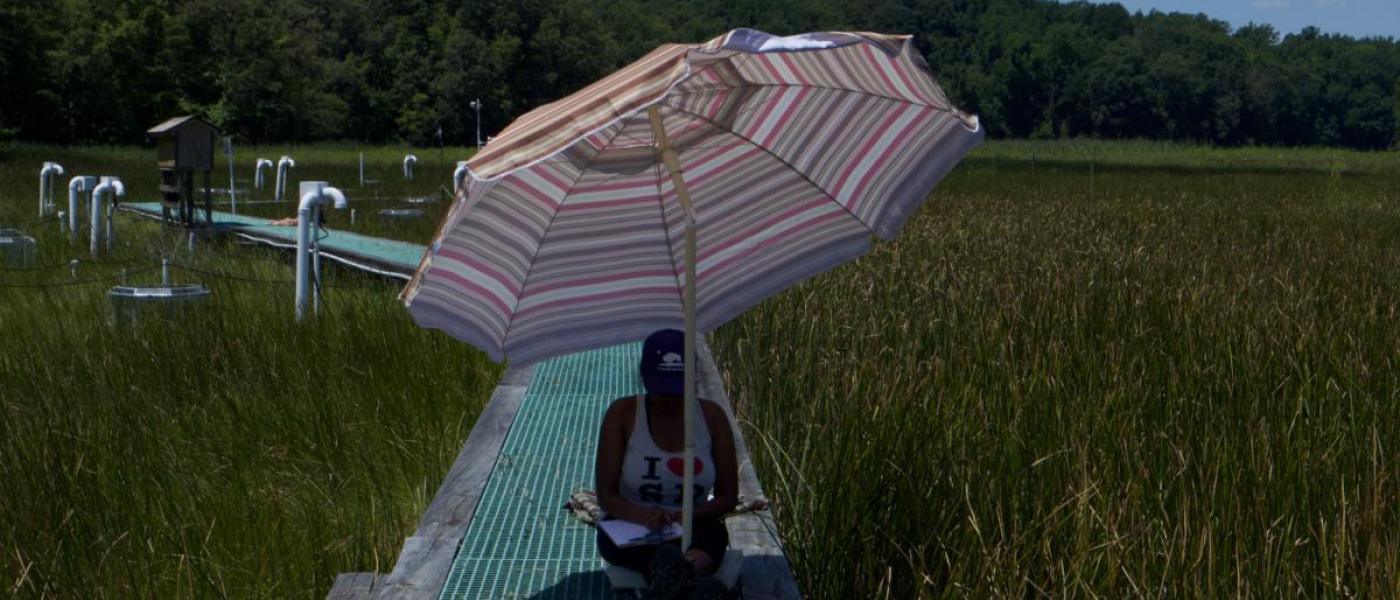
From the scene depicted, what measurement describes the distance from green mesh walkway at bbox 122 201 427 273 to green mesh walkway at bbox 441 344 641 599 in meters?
4.17

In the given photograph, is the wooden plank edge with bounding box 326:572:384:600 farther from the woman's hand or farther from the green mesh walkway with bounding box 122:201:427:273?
the green mesh walkway with bounding box 122:201:427:273

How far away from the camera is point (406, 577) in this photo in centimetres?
361

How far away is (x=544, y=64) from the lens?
306 ft

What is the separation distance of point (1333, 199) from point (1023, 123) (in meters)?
105

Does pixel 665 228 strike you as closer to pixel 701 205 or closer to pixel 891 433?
pixel 701 205

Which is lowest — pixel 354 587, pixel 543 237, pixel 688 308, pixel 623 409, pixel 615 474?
pixel 354 587

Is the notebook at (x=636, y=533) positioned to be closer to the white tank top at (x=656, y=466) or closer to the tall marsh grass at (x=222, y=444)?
the white tank top at (x=656, y=466)

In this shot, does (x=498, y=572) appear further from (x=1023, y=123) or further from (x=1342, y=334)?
(x=1023, y=123)

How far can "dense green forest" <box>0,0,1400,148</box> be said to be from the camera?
2372 inches

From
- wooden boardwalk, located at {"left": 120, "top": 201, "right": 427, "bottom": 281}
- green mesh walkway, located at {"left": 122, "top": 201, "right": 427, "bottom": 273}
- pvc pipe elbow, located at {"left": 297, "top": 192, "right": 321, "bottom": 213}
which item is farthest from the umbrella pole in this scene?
green mesh walkway, located at {"left": 122, "top": 201, "right": 427, "bottom": 273}

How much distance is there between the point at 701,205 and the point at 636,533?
0.76 metres

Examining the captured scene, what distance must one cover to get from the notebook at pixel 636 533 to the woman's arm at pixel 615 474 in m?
0.01

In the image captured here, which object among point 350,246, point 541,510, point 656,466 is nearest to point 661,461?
point 656,466

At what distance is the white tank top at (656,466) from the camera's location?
11.6 feet
